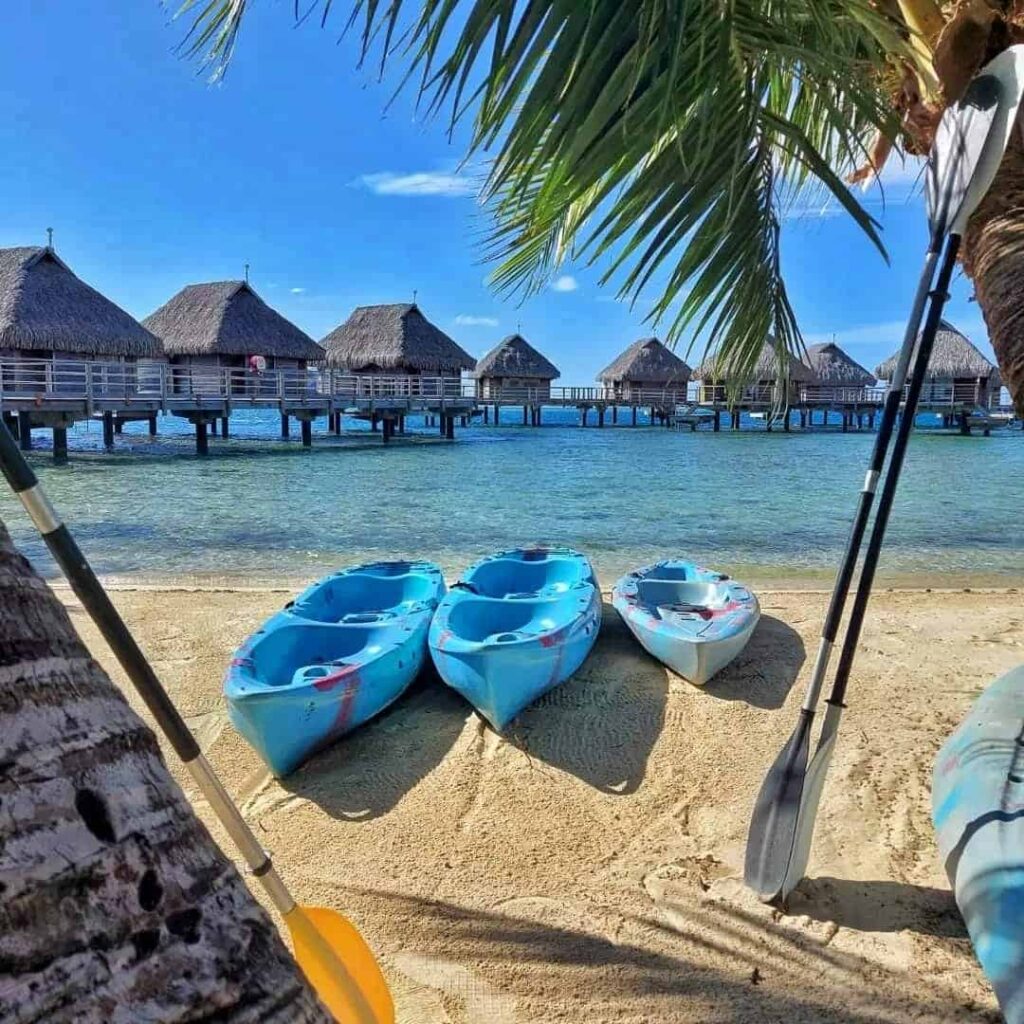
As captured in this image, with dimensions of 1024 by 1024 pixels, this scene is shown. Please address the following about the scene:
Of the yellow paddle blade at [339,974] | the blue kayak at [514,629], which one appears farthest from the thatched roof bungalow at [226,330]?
the yellow paddle blade at [339,974]

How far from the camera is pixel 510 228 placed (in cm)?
249

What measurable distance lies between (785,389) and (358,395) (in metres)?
26.0

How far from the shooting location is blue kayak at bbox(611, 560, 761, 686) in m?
3.77

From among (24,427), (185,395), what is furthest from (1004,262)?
(185,395)

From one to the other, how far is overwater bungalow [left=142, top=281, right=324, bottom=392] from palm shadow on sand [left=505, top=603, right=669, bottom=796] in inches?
890

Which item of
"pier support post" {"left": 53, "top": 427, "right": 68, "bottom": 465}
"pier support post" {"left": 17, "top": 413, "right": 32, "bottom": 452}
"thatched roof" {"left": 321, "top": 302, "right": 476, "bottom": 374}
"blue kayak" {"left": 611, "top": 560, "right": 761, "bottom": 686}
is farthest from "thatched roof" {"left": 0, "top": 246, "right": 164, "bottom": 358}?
"blue kayak" {"left": 611, "top": 560, "right": 761, "bottom": 686}

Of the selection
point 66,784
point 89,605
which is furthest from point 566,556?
point 66,784

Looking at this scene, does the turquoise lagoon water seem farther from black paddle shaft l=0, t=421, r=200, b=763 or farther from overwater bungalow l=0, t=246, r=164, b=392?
black paddle shaft l=0, t=421, r=200, b=763

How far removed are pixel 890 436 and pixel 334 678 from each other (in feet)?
7.27

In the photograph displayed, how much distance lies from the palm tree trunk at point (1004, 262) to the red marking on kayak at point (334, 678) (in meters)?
2.49

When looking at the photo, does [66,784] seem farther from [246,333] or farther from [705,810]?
[246,333]

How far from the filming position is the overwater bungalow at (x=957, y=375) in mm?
34938

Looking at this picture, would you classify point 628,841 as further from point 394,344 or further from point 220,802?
point 394,344

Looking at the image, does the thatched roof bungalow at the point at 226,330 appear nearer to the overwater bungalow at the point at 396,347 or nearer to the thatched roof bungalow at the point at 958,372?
the overwater bungalow at the point at 396,347
